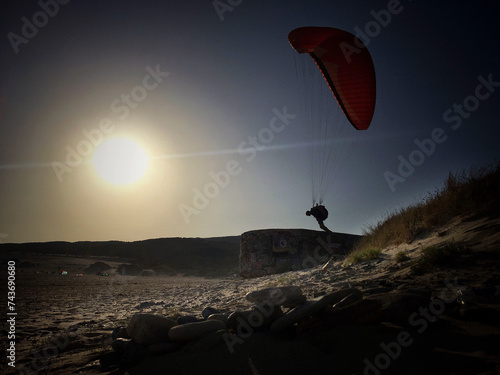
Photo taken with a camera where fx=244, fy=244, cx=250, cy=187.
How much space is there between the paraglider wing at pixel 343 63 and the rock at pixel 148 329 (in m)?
7.80

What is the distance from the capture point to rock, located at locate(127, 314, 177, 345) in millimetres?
2635

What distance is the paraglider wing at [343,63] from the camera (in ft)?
24.7

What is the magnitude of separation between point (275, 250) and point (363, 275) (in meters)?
7.31

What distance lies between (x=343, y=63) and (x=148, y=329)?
8360mm

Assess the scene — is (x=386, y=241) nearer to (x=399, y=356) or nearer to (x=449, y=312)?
A: (x=449, y=312)

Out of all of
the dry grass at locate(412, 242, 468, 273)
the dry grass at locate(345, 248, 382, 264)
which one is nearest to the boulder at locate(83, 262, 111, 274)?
the dry grass at locate(345, 248, 382, 264)

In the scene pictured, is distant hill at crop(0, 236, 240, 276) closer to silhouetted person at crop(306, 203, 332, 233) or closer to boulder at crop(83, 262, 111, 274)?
boulder at crop(83, 262, 111, 274)

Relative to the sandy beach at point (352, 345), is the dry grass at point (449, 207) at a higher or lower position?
higher

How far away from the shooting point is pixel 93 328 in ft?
13.6

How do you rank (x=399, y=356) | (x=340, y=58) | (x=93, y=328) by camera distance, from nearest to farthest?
(x=399, y=356) < (x=93, y=328) < (x=340, y=58)

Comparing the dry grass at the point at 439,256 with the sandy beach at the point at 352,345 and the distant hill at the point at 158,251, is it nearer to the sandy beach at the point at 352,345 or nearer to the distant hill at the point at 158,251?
the sandy beach at the point at 352,345

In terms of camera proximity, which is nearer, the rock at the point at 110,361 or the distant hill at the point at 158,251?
the rock at the point at 110,361

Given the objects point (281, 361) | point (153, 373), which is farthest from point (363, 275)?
point (153, 373)

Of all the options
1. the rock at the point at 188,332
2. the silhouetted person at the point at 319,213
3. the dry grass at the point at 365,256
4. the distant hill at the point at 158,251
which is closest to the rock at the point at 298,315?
the rock at the point at 188,332
